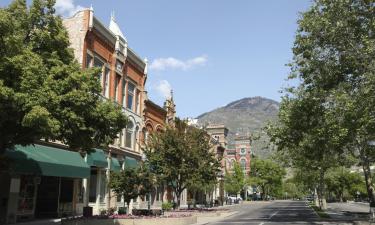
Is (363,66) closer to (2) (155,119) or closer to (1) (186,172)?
(1) (186,172)

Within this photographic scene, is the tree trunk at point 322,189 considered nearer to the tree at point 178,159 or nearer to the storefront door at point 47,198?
the tree at point 178,159

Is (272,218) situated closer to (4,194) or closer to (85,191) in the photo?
(85,191)

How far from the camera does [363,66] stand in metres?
24.4

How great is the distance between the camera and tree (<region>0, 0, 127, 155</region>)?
14383 mm

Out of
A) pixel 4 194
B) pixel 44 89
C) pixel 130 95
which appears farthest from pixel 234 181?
pixel 44 89

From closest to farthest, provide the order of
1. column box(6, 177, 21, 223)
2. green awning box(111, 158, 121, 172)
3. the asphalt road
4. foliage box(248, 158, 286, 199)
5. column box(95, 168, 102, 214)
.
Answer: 1. column box(6, 177, 21, 223)
2. the asphalt road
3. column box(95, 168, 102, 214)
4. green awning box(111, 158, 121, 172)
5. foliage box(248, 158, 286, 199)

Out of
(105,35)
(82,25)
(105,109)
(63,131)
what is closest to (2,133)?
(63,131)

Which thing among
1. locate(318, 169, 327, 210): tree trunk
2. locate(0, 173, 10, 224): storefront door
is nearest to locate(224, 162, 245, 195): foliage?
locate(318, 169, 327, 210): tree trunk

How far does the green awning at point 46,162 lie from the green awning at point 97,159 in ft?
5.39

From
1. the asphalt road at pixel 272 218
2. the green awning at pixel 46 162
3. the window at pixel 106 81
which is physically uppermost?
the window at pixel 106 81

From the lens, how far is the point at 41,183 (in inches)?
1119

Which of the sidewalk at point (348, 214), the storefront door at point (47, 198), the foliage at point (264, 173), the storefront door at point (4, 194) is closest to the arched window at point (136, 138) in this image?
the storefront door at point (47, 198)

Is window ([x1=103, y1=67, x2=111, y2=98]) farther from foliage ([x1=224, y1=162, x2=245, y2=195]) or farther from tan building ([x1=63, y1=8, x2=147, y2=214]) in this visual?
foliage ([x1=224, y1=162, x2=245, y2=195])

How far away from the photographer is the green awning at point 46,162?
2212 centimetres
